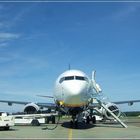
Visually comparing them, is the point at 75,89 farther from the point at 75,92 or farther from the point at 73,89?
the point at 75,92

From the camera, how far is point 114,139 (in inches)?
740

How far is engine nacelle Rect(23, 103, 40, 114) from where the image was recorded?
3878 centimetres

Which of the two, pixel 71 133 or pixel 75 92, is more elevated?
pixel 75 92

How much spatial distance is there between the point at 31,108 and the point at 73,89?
12.9 meters

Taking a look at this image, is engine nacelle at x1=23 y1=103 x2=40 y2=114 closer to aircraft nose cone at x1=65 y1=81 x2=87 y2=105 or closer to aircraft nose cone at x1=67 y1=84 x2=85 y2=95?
aircraft nose cone at x1=65 y1=81 x2=87 y2=105

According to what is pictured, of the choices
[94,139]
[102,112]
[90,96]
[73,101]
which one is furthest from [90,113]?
[94,139]

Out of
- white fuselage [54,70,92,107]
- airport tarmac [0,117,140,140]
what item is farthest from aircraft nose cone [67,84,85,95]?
airport tarmac [0,117,140,140]

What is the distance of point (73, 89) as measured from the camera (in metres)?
27.2

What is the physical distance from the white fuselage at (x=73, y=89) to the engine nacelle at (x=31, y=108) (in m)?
8.59

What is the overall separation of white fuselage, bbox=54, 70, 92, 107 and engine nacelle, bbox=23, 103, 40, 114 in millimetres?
8593

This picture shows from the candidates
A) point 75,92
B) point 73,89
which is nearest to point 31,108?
point 73,89

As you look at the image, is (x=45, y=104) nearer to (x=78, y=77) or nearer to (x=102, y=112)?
(x=102, y=112)

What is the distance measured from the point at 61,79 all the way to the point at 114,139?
1193cm

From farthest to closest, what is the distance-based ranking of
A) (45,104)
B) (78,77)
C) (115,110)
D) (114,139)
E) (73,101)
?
(45,104) < (115,110) < (78,77) < (73,101) < (114,139)
